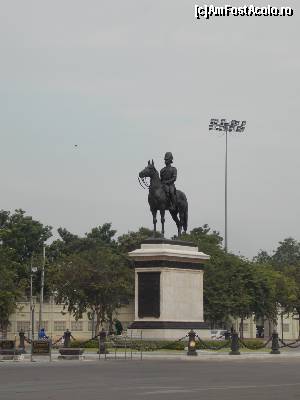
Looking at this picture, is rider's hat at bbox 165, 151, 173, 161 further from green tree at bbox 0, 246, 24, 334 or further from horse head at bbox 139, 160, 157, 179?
green tree at bbox 0, 246, 24, 334

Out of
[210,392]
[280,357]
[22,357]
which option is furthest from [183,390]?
[280,357]

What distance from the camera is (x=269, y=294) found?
9062 cm

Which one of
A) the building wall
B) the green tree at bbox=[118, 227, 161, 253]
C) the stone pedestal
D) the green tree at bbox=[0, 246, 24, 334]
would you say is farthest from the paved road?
the green tree at bbox=[118, 227, 161, 253]

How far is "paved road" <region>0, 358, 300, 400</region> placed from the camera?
22.1m

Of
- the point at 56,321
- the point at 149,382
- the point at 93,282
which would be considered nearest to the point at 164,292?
the point at 149,382

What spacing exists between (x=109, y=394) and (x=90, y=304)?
2488 inches

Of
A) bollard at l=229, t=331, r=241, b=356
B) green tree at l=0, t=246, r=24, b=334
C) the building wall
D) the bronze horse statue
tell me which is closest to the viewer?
bollard at l=229, t=331, r=241, b=356

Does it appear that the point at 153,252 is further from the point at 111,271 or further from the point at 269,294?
the point at 269,294

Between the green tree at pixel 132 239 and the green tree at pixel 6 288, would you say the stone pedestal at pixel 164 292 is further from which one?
the green tree at pixel 132 239

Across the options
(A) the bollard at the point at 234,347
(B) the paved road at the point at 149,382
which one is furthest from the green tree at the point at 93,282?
(B) the paved road at the point at 149,382

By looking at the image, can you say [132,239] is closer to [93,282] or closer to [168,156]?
[93,282]

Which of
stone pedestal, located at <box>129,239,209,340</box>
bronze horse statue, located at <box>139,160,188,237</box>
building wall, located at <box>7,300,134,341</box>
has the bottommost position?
building wall, located at <box>7,300,134,341</box>

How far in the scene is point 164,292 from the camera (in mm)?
49656

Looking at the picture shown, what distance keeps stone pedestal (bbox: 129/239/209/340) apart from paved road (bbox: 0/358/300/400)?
12221 millimetres
